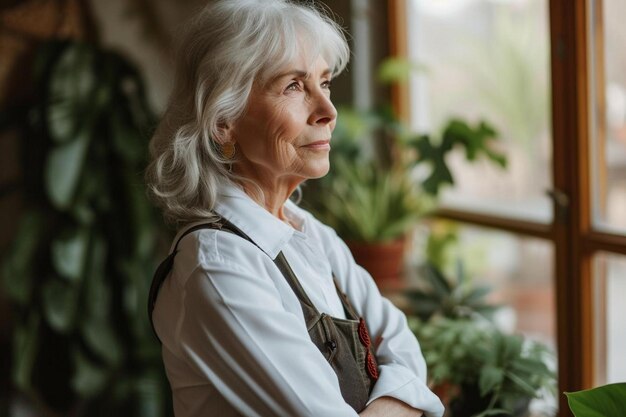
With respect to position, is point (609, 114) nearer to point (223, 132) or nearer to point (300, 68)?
point (300, 68)

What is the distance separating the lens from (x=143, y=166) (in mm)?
2789

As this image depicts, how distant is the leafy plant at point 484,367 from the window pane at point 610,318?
1.07ft

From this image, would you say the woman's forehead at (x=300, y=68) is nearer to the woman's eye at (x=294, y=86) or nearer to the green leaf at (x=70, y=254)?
the woman's eye at (x=294, y=86)

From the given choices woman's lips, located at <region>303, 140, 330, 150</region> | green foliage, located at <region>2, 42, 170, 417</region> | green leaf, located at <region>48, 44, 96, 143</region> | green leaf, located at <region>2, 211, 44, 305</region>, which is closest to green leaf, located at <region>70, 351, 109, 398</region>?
green foliage, located at <region>2, 42, 170, 417</region>

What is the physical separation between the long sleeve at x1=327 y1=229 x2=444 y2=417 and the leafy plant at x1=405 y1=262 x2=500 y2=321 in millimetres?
524

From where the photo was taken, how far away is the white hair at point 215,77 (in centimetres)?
118

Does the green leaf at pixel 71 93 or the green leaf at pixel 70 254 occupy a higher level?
the green leaf at pixel 71 93

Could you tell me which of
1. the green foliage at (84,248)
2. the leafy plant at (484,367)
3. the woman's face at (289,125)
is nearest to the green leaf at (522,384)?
the leafy plant at (484,367)

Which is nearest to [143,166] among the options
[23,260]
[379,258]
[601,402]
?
[23,260]

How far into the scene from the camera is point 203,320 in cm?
109

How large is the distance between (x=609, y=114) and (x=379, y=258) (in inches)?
37.7

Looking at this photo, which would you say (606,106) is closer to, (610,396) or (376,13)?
(610,396)

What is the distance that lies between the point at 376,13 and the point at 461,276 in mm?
1394

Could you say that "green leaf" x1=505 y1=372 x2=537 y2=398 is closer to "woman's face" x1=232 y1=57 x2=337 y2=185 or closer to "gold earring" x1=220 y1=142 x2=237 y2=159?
"woman's face" x1=232 y1=57 x2=337 y2=185
